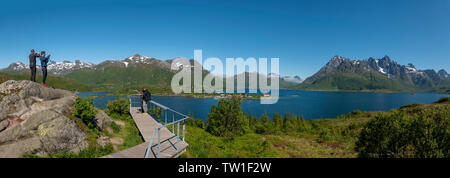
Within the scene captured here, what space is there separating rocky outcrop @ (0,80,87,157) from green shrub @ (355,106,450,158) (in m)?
25.2

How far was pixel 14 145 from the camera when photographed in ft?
28.5

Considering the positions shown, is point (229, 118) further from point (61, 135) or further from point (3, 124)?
point (3, 124)

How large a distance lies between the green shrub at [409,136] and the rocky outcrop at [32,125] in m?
25.2

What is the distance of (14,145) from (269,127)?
74.7m

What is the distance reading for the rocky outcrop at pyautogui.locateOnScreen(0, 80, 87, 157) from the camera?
29.6ft

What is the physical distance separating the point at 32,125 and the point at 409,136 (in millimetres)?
28939

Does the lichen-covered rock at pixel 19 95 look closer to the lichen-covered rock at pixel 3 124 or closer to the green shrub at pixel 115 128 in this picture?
the lichen-covered rock at pixel 3 124

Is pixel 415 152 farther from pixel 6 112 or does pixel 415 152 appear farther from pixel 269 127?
pixel 269 127

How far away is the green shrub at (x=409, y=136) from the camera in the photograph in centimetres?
1684

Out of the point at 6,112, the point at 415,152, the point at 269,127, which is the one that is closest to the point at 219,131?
A: the point at 415,152

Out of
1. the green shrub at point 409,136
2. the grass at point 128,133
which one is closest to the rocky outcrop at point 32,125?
the grass at point 128,133

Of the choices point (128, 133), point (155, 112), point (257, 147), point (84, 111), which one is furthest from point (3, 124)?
point (257, 147)

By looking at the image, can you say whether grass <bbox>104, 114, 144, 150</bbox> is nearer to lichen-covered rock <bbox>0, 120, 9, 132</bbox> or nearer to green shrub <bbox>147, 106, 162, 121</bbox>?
green shrub <bbox>147, 106, 162, 121</bbox>
